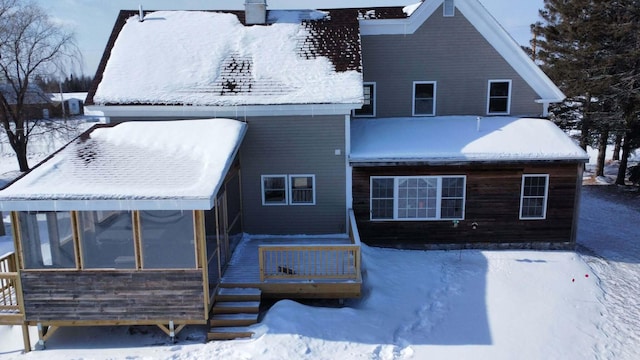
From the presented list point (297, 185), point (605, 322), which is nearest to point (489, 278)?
point (605, 322)

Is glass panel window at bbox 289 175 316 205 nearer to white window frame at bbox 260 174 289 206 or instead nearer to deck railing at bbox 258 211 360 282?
white window frame at bbox 260 174 289 206

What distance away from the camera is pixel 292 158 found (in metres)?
12.3

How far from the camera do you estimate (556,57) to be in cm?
2206

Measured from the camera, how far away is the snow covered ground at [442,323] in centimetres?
808

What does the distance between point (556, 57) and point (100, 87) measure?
20512 mm

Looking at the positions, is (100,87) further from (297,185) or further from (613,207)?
(613,207)

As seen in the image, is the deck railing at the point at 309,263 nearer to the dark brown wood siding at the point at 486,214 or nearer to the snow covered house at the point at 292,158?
the snow covered house at the point at 292,158

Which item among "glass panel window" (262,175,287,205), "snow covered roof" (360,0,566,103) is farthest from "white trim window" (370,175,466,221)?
"snow covered roof" (360,0,566,103)

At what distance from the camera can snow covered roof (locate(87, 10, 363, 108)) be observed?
39.3ft

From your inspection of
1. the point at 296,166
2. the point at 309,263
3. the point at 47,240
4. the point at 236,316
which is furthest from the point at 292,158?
the point at 47,240

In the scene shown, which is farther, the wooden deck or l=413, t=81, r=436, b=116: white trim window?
l=413, t=81, r=436, b=116: white trim window

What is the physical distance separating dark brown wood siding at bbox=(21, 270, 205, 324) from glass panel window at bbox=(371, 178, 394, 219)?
5.74 metres

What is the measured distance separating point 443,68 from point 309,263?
8251mm

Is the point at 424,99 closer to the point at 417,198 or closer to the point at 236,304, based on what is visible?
the point at 417,198
